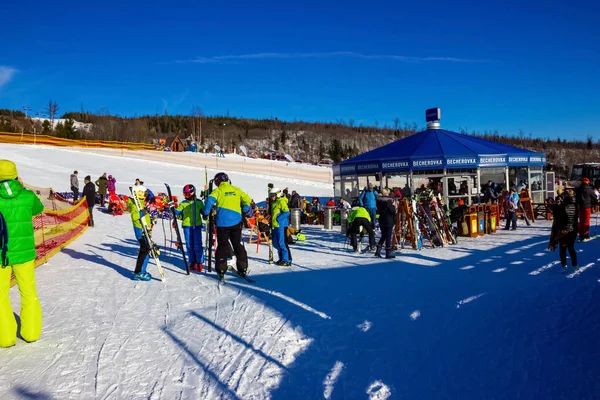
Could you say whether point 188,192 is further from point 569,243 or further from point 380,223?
point 569,243

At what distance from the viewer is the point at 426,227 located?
11.8 meters

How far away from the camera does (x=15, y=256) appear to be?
4809 mm

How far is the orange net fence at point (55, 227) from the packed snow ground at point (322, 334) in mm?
1799

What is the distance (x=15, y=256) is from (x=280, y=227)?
17.1 feet

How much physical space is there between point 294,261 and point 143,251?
10.7ft

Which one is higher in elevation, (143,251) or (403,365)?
(143,251)

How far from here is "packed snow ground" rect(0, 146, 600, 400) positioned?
12.9 ft

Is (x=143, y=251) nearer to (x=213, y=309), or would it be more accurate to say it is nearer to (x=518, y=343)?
(x=213, y=309)

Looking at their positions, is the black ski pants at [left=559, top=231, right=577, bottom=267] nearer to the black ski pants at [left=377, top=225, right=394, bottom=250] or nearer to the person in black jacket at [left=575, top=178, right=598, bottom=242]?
the black ski pants at [left=377, top=225, right=394, bottom=250]

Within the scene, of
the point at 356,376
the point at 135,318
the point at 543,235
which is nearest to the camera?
the point at 356,376

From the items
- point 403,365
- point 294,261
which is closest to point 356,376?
point 403,365

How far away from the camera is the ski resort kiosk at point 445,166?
1752cm

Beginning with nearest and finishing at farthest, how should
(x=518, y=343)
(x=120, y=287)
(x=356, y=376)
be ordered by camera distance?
(x=356, y=376) < (x=518, y=343) < (x=120, y=287)

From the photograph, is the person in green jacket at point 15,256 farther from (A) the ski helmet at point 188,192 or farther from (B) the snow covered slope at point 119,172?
(B) the snow covered slope at point 119,172
